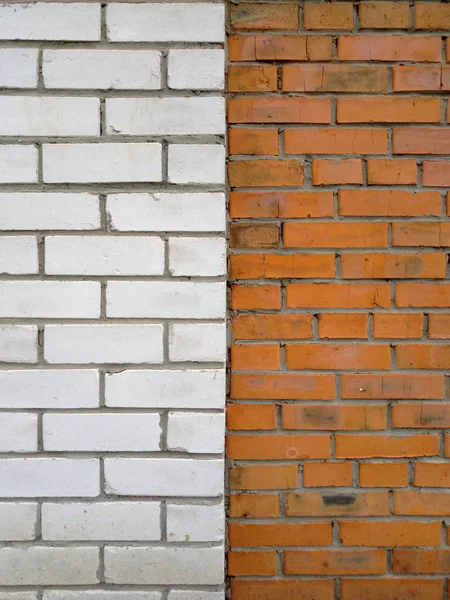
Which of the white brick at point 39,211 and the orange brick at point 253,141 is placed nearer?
the white brick at point 39,211

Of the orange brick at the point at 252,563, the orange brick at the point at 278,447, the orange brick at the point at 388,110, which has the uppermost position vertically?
the orange brick at the point at 388,110

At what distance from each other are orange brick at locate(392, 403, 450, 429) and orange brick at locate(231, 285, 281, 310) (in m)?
0.47

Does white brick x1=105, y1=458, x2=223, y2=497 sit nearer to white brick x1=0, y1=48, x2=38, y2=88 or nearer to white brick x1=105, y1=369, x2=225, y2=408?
white brick x1=105, y1=369, x2=225, y2=408

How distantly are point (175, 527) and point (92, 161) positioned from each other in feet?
3.23

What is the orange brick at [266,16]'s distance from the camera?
1.47 metres

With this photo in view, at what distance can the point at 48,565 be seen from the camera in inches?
53.6

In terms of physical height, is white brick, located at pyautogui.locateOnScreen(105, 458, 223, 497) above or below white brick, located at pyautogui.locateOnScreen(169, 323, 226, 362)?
below

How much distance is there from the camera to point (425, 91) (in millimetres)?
1482

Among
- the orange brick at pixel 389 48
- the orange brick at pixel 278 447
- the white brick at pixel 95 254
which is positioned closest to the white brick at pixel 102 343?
the white brick at pixel 95 254

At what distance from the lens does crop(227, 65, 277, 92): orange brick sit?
1484 millimetres

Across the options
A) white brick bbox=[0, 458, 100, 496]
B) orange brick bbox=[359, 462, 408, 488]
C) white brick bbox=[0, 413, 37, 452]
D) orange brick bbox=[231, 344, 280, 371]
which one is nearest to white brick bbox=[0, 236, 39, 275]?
white brick bbox=[0, 413, 37, 452]

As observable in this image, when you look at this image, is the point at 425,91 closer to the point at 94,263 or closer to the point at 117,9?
the point at 117,9

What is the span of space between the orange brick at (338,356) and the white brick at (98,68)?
84cm

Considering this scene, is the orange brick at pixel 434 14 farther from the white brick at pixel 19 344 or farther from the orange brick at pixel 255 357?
the white brick at pixel 19 344
